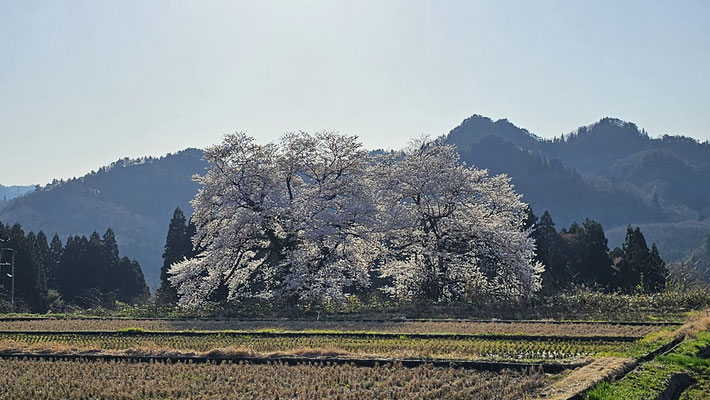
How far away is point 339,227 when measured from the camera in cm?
2594

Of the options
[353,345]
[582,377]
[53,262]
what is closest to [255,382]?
[353,345]

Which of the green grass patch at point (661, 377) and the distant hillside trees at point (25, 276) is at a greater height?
the distant hillside trees at point (25, 276)

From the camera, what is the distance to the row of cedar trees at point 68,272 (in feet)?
121

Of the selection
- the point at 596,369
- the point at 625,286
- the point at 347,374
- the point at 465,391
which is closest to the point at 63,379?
the point at 347,374

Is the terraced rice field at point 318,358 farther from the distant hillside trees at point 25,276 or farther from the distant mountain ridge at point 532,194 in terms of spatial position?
the distant mountain ridge at point 532,194

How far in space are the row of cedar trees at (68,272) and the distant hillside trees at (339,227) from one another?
14.5 m

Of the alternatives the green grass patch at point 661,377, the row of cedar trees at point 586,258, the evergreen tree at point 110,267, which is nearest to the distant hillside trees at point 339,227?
the row of cedar trees at point 586,258

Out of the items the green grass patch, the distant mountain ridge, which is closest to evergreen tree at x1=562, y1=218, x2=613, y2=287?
the green grass patch

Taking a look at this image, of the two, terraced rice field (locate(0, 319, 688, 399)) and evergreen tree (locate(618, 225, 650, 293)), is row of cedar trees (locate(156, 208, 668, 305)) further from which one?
terraced rice field (locate(0, 319, 688, 399))

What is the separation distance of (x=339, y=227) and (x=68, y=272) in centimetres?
2746

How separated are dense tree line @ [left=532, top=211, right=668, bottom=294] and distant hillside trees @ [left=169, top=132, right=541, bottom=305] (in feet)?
33.4

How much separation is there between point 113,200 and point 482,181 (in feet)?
549

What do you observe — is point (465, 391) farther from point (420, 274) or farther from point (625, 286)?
point (625, 286)

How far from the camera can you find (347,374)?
35.6 feet
